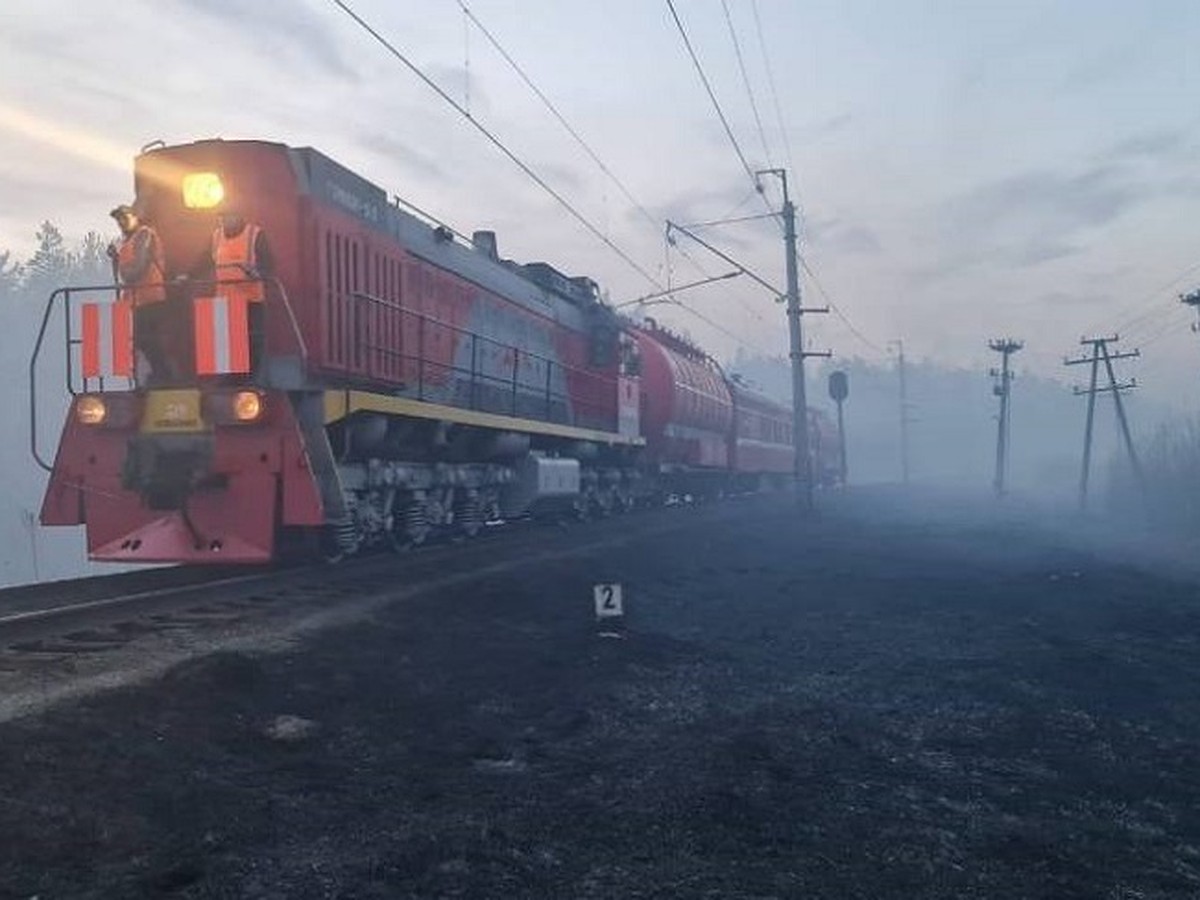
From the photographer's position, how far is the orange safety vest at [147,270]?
1164cm

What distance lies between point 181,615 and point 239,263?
14.4ft

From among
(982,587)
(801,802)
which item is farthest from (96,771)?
(982,587)

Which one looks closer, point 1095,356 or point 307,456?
point 307,456

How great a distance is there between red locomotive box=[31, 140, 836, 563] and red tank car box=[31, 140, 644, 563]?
21mm

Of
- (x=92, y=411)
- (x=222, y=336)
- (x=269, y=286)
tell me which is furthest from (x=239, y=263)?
(x=92, y=411)

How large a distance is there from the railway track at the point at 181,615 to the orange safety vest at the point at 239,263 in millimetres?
3127

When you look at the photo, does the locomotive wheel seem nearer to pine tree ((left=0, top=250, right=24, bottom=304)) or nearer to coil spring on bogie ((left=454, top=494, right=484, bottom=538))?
coil spring on bogie ((left=454, top=494, right=484, bottom=538))

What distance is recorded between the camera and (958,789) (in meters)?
5.32

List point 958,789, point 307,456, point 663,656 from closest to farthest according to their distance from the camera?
point 958,789 → point 663,656 → point 307,456

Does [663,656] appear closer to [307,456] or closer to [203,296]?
[307,456]

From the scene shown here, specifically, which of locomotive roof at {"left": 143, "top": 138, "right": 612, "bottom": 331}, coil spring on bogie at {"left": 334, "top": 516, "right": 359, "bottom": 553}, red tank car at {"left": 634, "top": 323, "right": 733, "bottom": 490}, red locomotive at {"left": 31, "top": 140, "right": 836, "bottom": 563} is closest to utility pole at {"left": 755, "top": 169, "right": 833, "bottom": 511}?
red tank car at {"left": 634, "top": 323, "right": 733, "bottom": 490}

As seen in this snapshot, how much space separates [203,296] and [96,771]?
25.9 feet

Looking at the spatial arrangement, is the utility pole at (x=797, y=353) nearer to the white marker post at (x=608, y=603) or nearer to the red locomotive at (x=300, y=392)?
the red locomotive at (x=300, y=392)

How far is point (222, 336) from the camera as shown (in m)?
10.9
